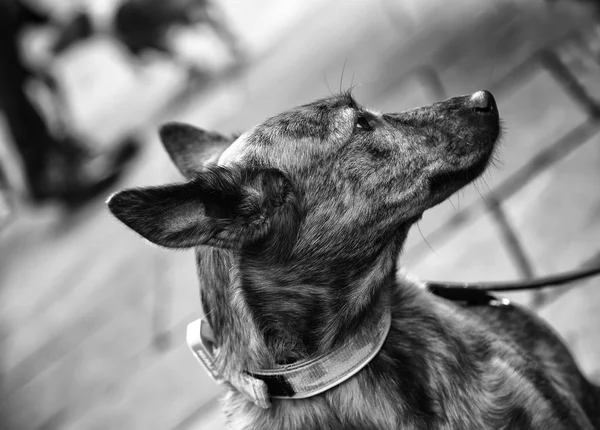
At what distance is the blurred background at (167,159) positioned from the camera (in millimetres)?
3504

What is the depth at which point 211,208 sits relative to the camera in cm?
179

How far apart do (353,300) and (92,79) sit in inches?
225

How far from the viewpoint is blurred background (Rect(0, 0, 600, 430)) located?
350 centimetres

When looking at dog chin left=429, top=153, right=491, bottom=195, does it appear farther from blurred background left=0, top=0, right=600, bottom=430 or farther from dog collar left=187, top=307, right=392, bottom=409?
blurred background left=0, top=0, right=600, bottom=430

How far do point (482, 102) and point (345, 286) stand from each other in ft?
2.43

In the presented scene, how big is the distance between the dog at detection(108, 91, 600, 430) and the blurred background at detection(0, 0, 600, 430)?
0.86 meters

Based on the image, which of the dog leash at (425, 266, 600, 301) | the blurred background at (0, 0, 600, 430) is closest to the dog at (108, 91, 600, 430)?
the dog leash at (425, 266, 600, 301)

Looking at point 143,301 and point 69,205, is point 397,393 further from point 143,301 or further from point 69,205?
point 69,205

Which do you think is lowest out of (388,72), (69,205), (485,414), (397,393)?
(485,414)

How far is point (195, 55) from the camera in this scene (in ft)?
21.0

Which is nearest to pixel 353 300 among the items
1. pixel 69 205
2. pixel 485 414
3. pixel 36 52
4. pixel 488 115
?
pixel 485 414

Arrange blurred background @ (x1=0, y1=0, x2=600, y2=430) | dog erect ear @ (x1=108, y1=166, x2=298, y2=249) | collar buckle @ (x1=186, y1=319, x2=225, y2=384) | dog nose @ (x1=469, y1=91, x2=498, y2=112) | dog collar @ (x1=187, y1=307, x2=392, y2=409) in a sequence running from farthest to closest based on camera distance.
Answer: blurred background @ (x1=0, y1=0, x2=600, y2=430) < dog nose @ (x1=469, y1=91, x2=498, y2=112) < collar buckle @ (x1=186, y1=319, x2=225, y2=384) < dog collar @ (x1=187, y1=307, x2=392, y2=409) < dog erect ear @ (x1=108, y1=166, x2=298, y2=249)

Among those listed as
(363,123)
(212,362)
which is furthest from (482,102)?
(212,362)

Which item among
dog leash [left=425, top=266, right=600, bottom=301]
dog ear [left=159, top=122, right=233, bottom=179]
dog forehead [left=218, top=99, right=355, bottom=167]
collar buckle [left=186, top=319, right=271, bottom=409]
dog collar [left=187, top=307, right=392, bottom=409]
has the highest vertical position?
dog ear [left=159, top=122, right=233, bottom=179]
